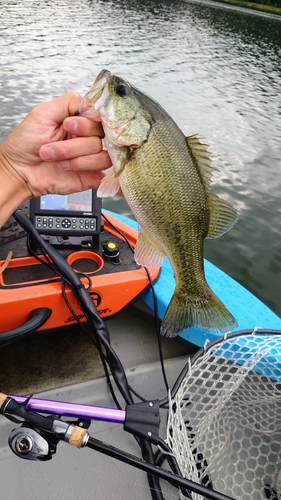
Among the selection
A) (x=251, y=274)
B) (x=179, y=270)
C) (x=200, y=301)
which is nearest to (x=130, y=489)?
(x=200, y=301)

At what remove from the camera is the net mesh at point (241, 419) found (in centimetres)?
218

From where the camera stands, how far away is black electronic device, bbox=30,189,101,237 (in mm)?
2832

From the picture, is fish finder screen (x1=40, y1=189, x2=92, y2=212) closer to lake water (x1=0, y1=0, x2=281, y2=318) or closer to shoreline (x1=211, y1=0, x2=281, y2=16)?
lake water (x1=0, y1=0, x2=281, y2=318)

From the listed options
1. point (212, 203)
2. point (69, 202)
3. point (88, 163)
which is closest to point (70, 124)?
point (88, 163)

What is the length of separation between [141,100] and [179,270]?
0.79 m

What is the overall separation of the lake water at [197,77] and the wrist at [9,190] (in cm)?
425

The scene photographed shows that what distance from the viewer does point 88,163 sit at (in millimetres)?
1649

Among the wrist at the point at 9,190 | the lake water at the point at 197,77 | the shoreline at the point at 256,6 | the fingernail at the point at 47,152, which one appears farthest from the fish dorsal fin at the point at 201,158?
the shoreline at the point at 256,6

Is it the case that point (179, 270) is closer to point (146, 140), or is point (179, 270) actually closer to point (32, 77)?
point (146, 140)

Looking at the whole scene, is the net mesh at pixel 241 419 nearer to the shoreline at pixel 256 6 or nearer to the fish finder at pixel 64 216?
the fish finder at pixel 64 216

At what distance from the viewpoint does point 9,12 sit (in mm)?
22188

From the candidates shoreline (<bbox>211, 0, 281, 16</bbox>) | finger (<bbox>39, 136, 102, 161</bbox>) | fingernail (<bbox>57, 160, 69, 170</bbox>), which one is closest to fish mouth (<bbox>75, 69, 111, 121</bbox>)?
finger (<bbox>39, 136, 102, 161</bbox>)

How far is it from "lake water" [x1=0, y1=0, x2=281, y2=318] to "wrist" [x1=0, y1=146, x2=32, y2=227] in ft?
13.9

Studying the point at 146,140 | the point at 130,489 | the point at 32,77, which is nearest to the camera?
the point at 146,140
